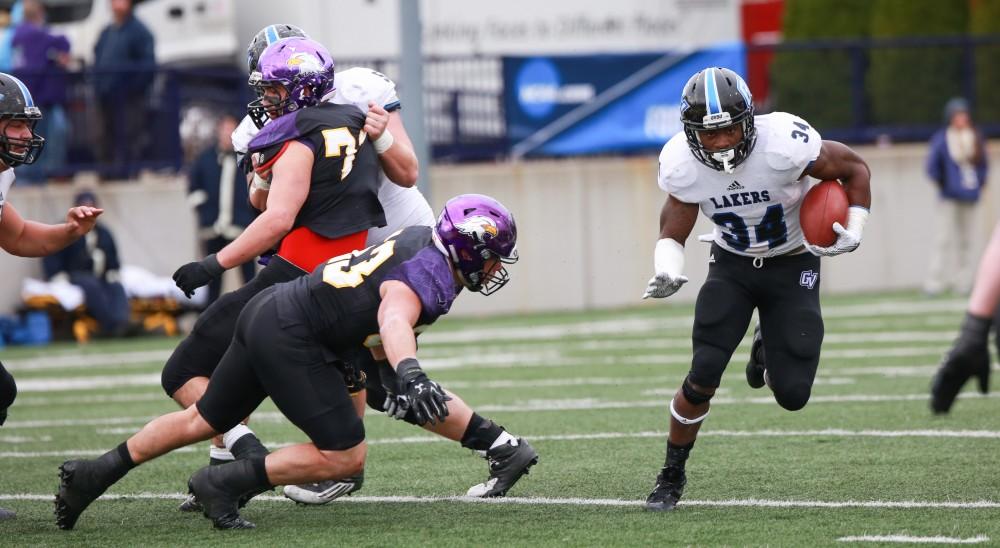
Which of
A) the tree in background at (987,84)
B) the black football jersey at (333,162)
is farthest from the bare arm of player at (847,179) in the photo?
the tree in background at (987,84)

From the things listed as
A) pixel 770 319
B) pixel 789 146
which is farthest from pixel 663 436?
pixel 789 146

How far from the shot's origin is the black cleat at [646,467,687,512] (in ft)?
17.6

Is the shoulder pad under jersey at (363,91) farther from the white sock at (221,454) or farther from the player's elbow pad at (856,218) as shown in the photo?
the player's elbow pad at (856,218)

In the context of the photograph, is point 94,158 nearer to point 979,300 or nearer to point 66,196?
point 66,196

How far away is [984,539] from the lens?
4.59 metres

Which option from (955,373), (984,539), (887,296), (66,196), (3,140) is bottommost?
(887,296)

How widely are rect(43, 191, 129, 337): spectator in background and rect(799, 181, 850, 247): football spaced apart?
8602 millimetres

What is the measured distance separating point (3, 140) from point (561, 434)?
2.96m

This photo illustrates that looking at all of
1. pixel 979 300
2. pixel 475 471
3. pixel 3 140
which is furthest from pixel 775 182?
pixel 3 140

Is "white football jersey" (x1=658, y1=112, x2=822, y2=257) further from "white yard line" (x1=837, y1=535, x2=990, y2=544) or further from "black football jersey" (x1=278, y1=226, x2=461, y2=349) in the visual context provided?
"white yard line" (x1=837, y1=535, x2=990, y2=544)

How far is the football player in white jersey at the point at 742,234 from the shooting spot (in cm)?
539

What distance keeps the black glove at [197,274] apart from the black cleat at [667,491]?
1702mm

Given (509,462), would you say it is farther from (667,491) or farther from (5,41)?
(5,41)

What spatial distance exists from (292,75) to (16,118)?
103 cm
